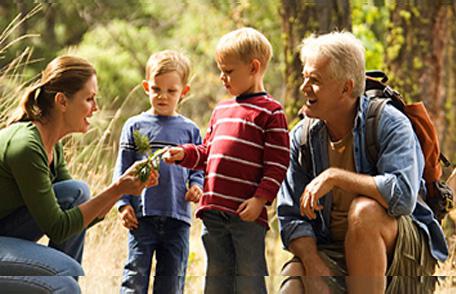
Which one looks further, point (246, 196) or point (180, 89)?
point (180, 89)

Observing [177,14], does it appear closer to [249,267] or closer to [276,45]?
[276,45]

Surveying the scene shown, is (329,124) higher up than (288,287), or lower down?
higher up

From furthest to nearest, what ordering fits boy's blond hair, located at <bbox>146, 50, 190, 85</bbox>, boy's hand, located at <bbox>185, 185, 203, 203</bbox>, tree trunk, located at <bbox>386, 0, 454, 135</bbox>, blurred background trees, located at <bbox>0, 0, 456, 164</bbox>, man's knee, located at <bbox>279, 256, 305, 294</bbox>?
tree trunk, located at <bbox>386, 0, 454, 135</bbox> < blurred background trees, located at <bbox>0, 0, 456, 164</bbox> < boy's blond hair, located at <bbox>146, 50, 190, 85</bbox> < boy's hand, located at <bbox>185, 185, 203, 203</bbox> < man's knee, located at <bbox>279, 256, 305, 294</bbox>

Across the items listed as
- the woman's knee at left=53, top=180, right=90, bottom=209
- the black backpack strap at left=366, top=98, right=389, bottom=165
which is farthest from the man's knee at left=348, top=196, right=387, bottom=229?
the woman's knee at left=53, top=180, right=90, bottom=209

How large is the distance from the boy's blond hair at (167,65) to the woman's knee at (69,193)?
19.5 inches

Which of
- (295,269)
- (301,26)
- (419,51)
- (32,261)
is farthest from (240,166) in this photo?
(419,51)

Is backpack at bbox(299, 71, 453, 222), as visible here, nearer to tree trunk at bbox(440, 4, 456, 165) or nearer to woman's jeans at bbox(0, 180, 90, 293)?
woman's jeans at bbox(0, 180, 90, 293)

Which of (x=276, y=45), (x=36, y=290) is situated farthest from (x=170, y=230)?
(x=276, y=45)

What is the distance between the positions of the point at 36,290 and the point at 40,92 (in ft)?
2.22

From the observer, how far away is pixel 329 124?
324 cm

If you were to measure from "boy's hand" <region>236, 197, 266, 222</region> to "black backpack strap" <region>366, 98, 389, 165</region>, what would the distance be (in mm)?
384

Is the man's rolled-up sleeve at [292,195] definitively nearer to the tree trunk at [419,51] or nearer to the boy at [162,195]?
the boy at [162,195]

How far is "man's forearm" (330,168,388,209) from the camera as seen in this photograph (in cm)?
301

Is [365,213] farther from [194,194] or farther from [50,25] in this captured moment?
[50,25]
